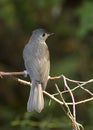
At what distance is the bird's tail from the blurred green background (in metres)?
2.26

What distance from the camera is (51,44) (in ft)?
25.3

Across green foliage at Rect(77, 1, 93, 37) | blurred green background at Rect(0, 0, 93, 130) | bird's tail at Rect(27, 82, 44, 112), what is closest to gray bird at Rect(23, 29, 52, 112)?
bird's tail at Rect(27, 82, 44, 112)

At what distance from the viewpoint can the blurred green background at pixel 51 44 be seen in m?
6.56

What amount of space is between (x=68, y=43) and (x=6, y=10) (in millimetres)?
993

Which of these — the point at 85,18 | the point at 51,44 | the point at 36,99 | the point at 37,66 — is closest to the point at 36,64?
the point at 37,66

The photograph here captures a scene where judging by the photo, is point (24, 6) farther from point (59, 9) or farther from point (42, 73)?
point (42, 73)

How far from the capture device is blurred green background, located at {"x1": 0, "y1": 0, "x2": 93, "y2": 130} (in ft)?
21.5

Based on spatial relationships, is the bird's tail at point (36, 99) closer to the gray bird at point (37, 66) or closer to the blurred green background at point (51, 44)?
the gray bird at point (37, 66)

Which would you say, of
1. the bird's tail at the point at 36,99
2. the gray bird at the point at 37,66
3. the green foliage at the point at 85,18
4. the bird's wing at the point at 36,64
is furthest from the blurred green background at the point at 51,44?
the bird's tail at the point at 36,99

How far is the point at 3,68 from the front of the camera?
23.5 feet

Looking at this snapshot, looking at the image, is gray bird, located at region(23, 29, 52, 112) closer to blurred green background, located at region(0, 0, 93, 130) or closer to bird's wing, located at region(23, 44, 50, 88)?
bird's wing, located at region(23, 44, 50, 88)

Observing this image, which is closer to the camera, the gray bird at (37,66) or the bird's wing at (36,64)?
the gray bird at (37,66)

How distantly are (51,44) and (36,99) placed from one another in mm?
4060

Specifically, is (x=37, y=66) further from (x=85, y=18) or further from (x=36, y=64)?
(x=85, y=18)
